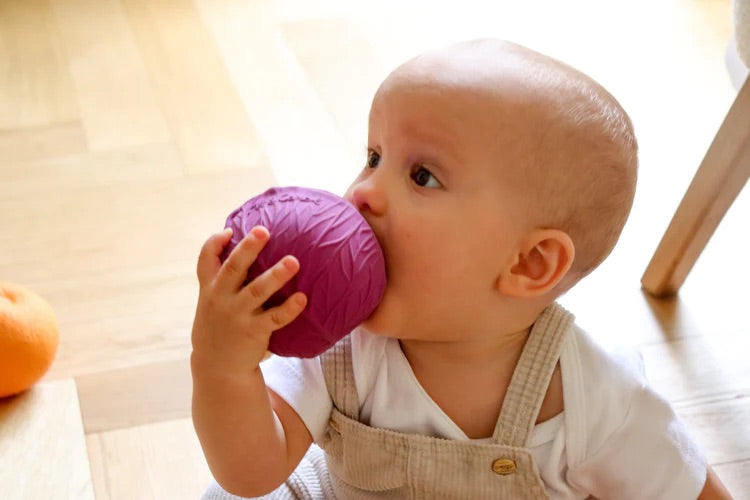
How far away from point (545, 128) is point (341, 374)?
25 cm

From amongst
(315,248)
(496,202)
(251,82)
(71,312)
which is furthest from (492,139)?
(251,82)

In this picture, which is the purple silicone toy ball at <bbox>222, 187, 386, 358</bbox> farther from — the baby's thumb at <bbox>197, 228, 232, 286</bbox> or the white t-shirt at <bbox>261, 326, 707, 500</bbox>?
the white t-shirt at <bbox>261, 326, 707, 500</bbox>

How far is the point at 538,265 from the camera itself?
74 cm

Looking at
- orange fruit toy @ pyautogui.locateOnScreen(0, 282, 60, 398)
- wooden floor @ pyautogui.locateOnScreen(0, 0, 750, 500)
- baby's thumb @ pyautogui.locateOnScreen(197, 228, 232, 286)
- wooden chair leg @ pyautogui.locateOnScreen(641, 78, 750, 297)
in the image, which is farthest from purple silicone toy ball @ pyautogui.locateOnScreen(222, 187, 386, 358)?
wooden chair leg @ pyautogui.locateOnScreen(641, 78, 750, 297)

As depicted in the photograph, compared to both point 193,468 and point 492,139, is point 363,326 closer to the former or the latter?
point 492,139

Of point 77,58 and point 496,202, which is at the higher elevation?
point 496,202

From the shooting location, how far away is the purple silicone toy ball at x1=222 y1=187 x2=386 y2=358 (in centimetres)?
65

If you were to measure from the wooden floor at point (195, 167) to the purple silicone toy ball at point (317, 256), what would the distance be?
0.27 metres

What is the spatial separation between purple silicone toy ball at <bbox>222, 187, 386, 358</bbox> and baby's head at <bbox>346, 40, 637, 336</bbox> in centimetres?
4

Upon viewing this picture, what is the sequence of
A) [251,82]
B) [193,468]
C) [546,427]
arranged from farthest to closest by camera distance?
[251,82], [193,468], [546,427]

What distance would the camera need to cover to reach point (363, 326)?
0.75m

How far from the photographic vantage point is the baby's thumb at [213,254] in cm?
67

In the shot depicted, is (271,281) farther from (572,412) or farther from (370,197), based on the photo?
(572,412)

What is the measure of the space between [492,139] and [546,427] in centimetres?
24
